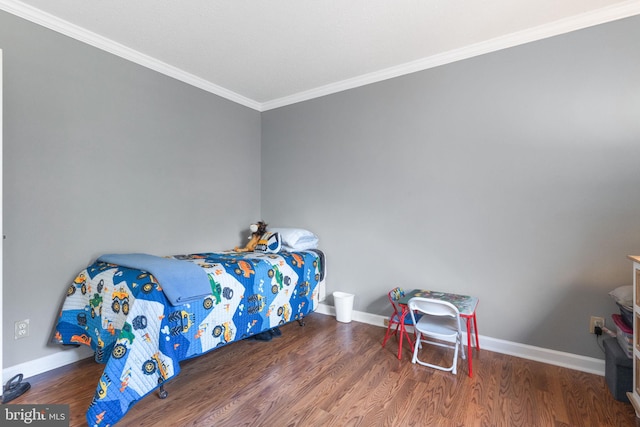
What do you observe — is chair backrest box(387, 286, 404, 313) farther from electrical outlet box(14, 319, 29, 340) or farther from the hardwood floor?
electrical outlet box(14, 319, 29, 340)

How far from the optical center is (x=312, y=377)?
2.10m

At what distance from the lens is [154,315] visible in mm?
1752

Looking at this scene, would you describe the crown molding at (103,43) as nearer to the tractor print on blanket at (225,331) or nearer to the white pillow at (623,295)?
the tractor print on blanket at (225,331)

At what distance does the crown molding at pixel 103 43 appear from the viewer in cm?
204

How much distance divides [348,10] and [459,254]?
6.74 feet

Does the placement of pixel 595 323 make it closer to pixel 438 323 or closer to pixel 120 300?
pixel 438 323

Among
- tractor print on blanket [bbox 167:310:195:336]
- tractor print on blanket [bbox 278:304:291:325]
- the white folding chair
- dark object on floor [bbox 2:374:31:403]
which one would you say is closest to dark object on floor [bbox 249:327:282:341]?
tractor print on blanket [bbox 278:304:291:325]

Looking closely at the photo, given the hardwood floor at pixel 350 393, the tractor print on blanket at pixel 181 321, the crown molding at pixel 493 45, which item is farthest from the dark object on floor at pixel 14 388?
the crown molding at pixel 493 45

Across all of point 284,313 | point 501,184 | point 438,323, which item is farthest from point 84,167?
point 501,184

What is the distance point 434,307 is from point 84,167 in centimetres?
275

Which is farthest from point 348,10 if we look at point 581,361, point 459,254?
point 581,361

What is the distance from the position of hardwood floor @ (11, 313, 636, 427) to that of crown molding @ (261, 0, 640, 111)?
2.43 m

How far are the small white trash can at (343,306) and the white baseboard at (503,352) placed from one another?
1168 millimetres

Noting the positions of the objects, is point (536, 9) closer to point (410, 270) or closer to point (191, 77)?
point (410, 270)
